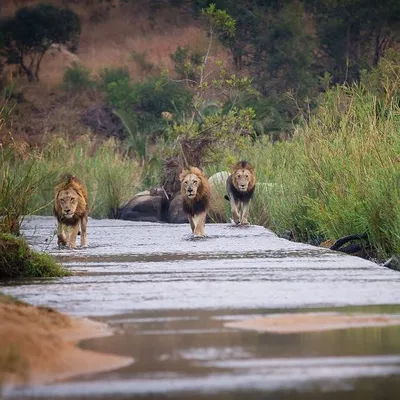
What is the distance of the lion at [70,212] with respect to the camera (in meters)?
14.5

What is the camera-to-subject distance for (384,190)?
12164 millimetres

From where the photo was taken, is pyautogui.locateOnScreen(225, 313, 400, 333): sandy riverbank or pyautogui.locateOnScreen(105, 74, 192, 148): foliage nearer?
pyautogui.locateOnScreen(225, 313, 400, 333): sandy riverbank

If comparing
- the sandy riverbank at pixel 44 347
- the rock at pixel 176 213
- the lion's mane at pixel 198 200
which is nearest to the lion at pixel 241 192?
the lion's mane at pixel 198 200

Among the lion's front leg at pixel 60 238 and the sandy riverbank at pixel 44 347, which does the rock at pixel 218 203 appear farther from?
the sandy riverbank at pixel 44 347

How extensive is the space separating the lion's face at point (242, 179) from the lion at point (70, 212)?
4.73 metres

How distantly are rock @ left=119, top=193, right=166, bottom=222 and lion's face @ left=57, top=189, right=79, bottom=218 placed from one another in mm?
9307

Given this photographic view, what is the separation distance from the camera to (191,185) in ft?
54.9

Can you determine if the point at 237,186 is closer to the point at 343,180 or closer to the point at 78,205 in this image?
the point at 343,180

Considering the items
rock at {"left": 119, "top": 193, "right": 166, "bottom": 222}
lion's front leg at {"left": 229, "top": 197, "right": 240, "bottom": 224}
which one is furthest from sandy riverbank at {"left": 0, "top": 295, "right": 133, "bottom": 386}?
rock at {"left": 119, "top": 193, "right": 166, "bottom": 222}

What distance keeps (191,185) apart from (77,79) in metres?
47.9

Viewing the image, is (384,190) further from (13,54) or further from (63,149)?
(13,54)

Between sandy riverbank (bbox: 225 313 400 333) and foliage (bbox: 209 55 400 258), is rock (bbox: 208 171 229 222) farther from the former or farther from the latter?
sandy riverbank (bbox: 225 313 400 333)

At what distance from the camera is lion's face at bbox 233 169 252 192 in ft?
63.1

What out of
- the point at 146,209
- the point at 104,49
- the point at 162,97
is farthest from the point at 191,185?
the point at 104,49
